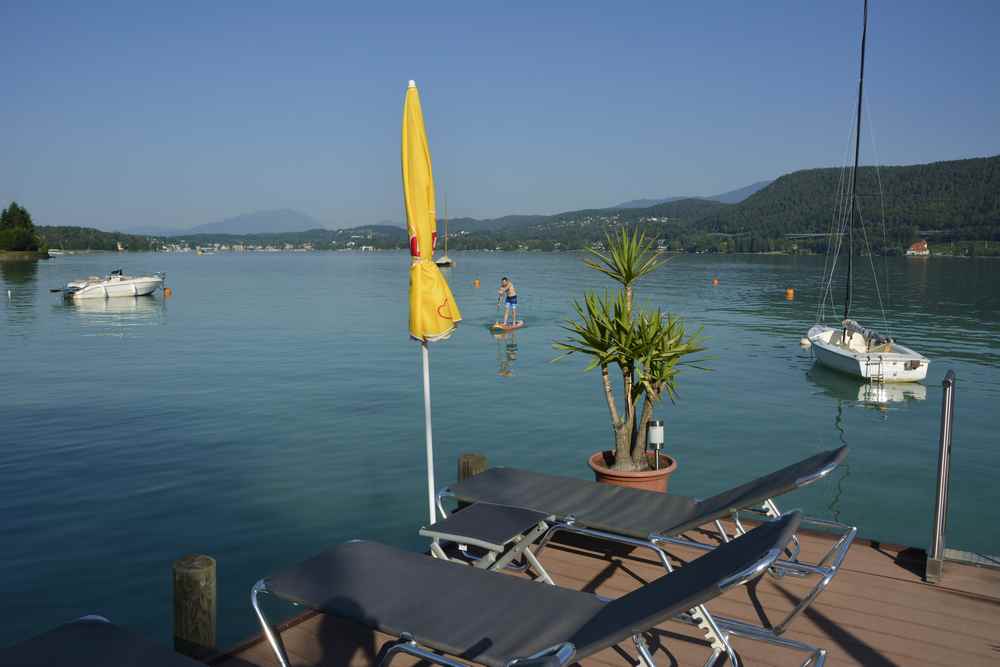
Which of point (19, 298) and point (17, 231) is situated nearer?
point (19, 298)

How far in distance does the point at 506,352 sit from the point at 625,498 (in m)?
15.1

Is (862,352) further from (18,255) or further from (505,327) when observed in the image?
(18,255)

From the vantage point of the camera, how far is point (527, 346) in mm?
20766

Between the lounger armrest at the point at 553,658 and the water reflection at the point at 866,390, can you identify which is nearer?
the lounger armrest at the point at 553,658

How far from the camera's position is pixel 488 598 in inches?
121

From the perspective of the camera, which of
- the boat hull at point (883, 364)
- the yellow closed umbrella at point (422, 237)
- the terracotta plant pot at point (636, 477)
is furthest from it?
the boat hull at point (883, 364)

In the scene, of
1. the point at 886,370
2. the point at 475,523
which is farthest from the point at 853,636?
the point at 886,370

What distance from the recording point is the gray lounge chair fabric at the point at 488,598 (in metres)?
2.47

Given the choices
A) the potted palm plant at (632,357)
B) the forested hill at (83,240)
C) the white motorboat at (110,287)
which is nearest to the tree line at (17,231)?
the forested hill at (83,240)

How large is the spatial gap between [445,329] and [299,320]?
2451 centimetres

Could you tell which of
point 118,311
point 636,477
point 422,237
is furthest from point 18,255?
point 636,477

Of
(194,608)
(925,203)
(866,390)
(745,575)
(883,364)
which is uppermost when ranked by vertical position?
(925,203)

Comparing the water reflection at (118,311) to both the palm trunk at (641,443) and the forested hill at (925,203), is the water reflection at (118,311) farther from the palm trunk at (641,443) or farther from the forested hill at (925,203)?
the forested hill at (925,203)

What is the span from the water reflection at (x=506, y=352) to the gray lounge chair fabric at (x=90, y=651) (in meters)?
13.4
